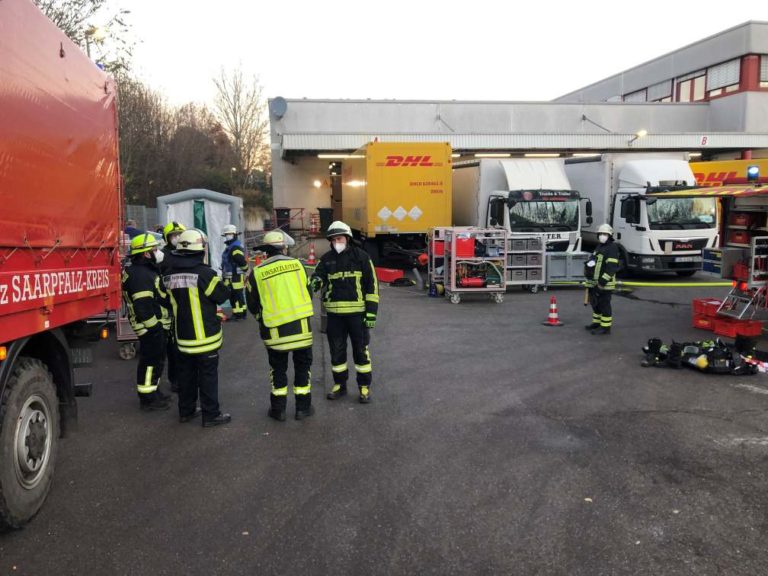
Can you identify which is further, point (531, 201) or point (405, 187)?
point (405, 187)

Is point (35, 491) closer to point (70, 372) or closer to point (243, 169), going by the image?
point (70, 372)

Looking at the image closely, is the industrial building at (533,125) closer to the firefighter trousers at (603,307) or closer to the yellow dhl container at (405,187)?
the yellow dhl container at (405,187)

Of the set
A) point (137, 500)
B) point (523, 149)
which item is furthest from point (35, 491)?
point (523, 149)

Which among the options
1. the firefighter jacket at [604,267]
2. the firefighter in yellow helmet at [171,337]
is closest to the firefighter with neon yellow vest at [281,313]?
the firefighter in yellow helmet at [171,337]

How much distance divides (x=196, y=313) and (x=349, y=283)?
5.20ft

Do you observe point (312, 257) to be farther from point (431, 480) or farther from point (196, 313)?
point (431, 480)

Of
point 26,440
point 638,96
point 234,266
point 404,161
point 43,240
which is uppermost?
point 638,96

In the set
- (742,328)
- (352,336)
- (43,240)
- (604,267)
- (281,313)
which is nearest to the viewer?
(43,240)

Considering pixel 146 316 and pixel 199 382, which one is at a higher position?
pixel 146 316

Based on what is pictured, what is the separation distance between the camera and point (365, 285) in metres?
6.37

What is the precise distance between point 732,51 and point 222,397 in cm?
3369

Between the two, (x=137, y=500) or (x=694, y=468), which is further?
(x=694, y=468)

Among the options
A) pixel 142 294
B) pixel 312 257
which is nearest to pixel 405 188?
pixel 312 257

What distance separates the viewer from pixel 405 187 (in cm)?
1691
